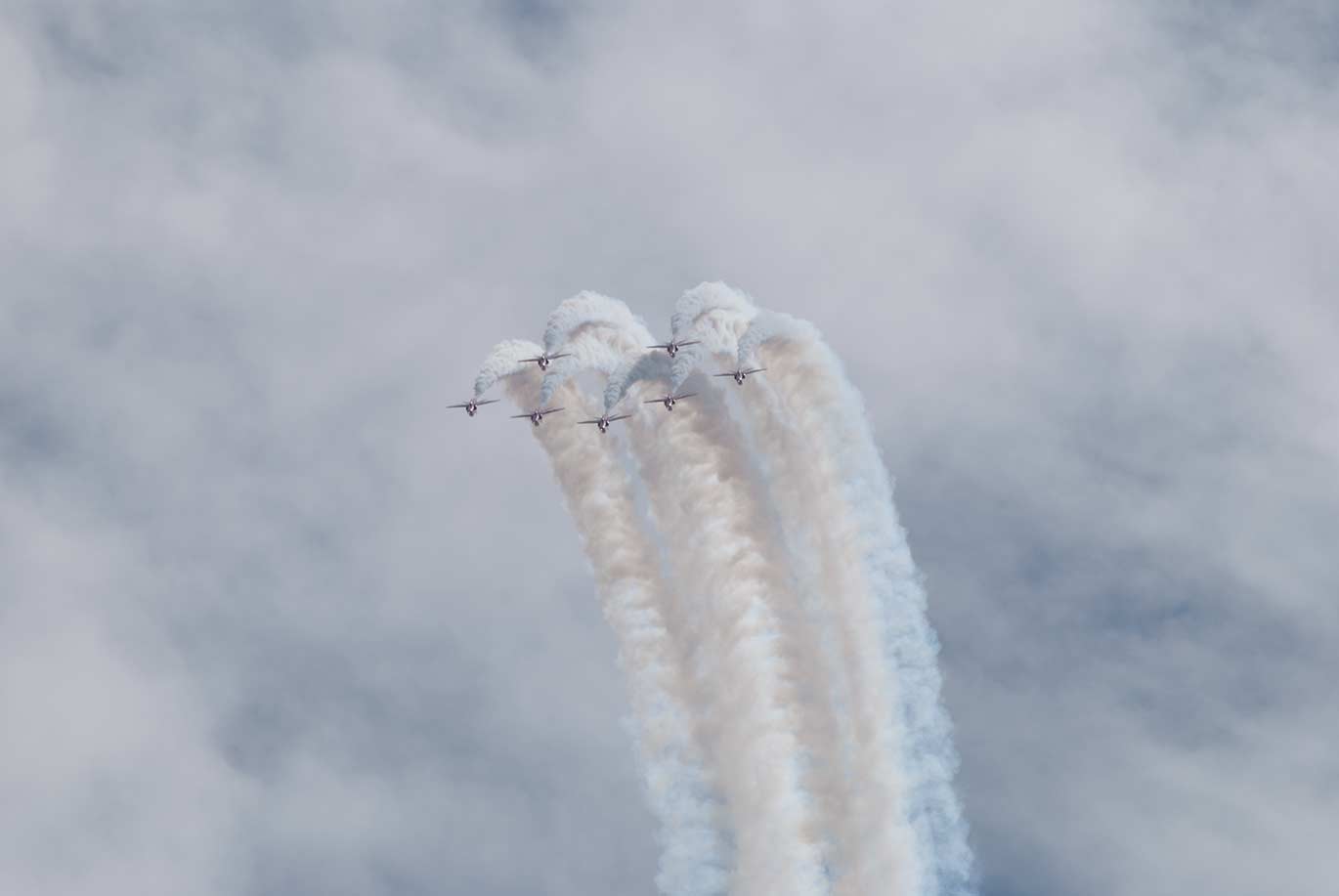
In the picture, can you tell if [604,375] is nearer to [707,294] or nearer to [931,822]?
[707,294]

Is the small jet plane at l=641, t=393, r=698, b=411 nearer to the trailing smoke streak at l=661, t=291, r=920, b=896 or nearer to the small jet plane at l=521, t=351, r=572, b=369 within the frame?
the trailing smoke streak at l=661, t=291, r=920, b=896

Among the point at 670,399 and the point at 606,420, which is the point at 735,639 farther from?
the point at 606,420

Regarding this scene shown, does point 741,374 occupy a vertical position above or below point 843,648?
above

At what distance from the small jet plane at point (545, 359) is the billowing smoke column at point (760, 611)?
0.35 metres

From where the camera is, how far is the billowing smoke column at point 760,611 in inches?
5979

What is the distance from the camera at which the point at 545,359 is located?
15538cm

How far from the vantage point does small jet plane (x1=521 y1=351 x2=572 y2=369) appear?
15475cm

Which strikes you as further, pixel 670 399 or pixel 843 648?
pixel 670 399

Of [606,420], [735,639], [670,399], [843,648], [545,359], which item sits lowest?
[843,648]

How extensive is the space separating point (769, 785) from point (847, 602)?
9.91m

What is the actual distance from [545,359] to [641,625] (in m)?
14.5

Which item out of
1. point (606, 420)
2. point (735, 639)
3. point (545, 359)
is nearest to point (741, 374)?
point (606, 420)

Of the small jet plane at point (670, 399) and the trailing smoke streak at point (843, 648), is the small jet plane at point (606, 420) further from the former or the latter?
the trailing smoke streak at point (843, 648)

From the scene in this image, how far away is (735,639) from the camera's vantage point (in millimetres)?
153500
